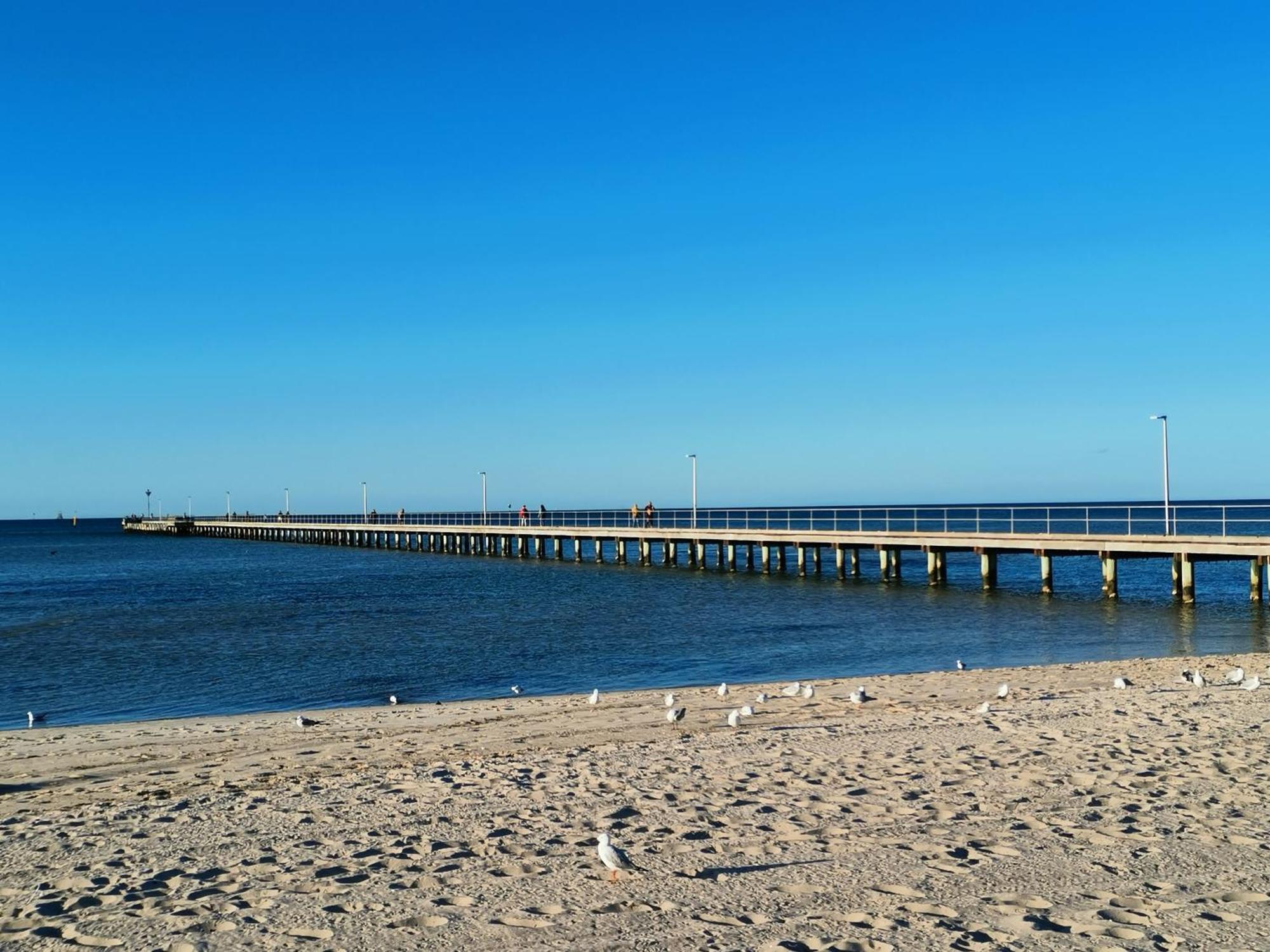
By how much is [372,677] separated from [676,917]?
48.8 feet

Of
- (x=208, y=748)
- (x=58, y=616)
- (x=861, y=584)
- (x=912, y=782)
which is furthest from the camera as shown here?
(x=861, y=584)

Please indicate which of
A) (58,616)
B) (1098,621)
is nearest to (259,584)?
(58,616)

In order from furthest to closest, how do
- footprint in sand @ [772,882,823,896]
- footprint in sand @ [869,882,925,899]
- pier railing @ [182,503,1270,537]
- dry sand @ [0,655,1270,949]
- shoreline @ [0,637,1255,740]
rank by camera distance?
pier railing @ [182,503,1270,537] → shoreline @ [0,637,1255,740] → footprint in sand @ [772,882,823,896] → footprint in sand @ [869,882,925,899] → dry sand @ [0,655,1270,949]

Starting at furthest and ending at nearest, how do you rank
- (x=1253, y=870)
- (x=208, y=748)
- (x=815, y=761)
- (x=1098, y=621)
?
(x=1098, y=621) < (x=208, y=748) < (x=815, y=761) < (x=1253, y=870)

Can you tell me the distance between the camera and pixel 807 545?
4538 cm

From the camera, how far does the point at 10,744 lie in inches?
509

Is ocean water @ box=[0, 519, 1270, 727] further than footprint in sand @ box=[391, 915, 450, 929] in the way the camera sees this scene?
Yes

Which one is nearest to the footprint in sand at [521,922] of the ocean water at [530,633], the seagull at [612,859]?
the seagull at [612,859]

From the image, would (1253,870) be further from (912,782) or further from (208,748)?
(208,748)

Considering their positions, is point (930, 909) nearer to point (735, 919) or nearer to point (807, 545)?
point (735, 919)

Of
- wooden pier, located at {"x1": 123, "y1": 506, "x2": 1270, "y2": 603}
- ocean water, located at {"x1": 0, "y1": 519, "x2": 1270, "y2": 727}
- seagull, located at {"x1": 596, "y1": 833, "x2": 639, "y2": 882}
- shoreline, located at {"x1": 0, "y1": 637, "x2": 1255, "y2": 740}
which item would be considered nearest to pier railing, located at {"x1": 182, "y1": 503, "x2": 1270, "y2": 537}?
wooden pier, located at {"x1": 123, "y1": 506, "x2": 1270, "y2": 603}

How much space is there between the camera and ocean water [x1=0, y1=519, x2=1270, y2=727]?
745 inches

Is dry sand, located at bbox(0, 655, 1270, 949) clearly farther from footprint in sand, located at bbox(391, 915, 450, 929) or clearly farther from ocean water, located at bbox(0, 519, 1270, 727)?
ocean water, located at bbox(0, 519, 1270, 727)

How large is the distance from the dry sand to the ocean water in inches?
259
